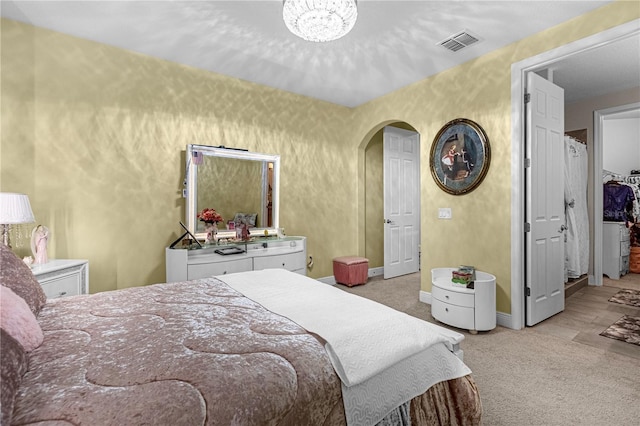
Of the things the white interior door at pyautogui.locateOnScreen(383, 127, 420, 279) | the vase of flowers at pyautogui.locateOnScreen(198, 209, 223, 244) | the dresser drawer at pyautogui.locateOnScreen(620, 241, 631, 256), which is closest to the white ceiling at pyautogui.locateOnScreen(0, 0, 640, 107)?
the white interior door at pyautogui.locateOnScreen(383, 127, 420, 279)

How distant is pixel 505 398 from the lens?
1869 millimetres

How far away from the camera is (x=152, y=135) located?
3.19 metres

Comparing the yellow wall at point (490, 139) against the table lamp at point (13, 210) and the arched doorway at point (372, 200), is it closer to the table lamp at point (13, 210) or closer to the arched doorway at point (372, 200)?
the arched doorway at point (372, 200)

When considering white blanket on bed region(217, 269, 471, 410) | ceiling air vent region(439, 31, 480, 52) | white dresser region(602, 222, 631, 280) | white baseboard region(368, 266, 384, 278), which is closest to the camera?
white blanket on bed region(217, 269, 471, 410)

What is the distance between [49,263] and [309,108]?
11.2 ft

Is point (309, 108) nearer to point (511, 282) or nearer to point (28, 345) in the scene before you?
point (511, 282)

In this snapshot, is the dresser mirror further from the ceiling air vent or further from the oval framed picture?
the ceiling air vent

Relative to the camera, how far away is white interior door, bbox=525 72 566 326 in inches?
116

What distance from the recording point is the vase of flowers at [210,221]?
11.0ft

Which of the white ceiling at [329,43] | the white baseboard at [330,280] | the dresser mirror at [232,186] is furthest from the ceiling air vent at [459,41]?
the white baseboard at [330,280]

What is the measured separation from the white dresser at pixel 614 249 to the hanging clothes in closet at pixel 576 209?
73 centimetres

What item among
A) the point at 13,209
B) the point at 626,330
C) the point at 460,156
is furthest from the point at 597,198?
the point at 13,209

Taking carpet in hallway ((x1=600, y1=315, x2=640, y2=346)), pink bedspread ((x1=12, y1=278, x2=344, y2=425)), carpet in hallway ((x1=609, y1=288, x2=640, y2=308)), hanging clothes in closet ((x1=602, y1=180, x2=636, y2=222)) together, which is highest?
hanging clothes in closet ((x1=602, y1=180, x2=636, y2=222))

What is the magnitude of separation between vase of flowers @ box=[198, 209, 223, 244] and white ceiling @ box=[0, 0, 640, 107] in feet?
5.45
